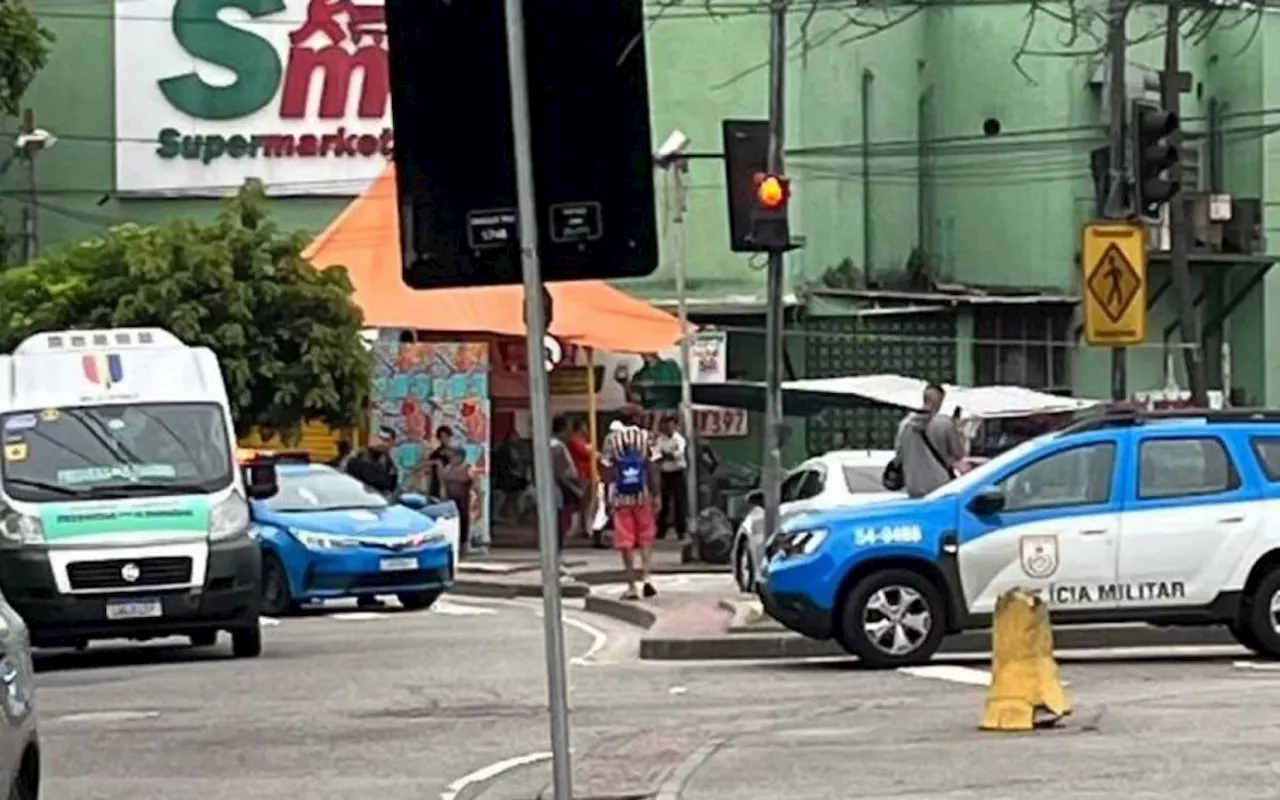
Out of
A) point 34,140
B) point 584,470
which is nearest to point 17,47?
point 34,140

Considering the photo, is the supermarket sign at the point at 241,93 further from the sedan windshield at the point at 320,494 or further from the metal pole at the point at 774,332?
the metal pole at the point at 774,332

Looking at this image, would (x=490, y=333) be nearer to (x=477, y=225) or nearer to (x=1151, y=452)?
(x=1151, y=452)

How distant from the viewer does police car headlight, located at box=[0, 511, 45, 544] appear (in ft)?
69.1

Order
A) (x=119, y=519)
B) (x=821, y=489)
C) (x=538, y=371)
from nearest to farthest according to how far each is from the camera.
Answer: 1. (x=538, y=371)
2. (x=119, y=519)
3. (x=821, y=489)

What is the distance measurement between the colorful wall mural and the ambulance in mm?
18073

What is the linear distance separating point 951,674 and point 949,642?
2371mm

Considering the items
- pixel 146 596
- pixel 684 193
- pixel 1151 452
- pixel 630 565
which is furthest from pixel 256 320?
pixel 1151 452

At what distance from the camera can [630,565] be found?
2655 cm

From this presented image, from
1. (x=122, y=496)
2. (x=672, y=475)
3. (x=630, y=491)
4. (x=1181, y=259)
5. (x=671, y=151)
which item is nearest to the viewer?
(x=122, y=496)

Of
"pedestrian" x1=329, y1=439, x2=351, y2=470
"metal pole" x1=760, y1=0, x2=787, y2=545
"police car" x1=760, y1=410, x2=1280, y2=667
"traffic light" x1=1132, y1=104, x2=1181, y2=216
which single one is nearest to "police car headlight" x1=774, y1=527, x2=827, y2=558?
"police car" x1=760, y1=410, x2=1280, y2=667

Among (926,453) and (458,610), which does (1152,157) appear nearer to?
(926,453)

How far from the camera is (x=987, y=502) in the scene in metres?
19.6

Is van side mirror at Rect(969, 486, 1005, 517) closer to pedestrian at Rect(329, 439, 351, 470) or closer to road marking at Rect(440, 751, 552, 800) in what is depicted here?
road marking at Rect(440, 751, 552, 800)

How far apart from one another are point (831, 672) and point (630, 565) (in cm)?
687
